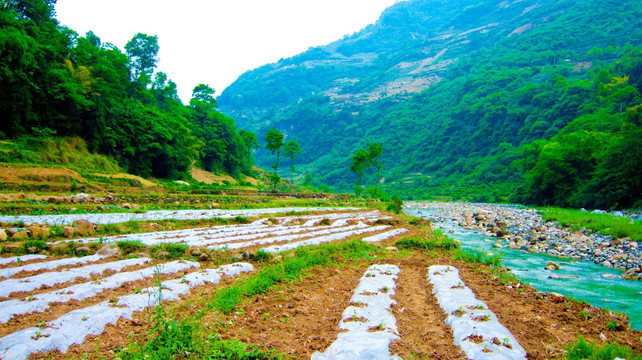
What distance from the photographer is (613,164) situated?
3053 centimetres

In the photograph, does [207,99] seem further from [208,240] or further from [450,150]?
[450,150]

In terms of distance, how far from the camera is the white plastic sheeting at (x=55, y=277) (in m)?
6.42

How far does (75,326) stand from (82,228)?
9.48 m

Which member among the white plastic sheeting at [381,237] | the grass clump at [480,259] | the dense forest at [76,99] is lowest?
the white plastic sheeting at [381,237]

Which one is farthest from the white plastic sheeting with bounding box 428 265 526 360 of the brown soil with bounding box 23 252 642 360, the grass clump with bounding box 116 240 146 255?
the grass clump with bounding box 116 240 146 255

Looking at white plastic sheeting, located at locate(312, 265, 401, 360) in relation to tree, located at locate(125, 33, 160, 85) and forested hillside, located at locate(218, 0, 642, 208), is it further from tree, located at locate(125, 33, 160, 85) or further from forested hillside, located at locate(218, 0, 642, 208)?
tree, located at locate(125, 33, 160, 85)

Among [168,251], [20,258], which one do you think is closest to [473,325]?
[168,251]

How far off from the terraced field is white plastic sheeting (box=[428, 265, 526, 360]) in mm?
25

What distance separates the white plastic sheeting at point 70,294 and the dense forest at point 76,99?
2998 cm

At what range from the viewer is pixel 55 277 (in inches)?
283

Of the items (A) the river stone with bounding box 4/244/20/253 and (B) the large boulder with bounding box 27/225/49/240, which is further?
(B) the large boulder with bounding box 27/225/49/240

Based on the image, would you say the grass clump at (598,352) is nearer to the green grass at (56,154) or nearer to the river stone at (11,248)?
the river stone at (11,248)

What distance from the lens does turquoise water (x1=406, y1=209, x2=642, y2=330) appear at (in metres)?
8.03

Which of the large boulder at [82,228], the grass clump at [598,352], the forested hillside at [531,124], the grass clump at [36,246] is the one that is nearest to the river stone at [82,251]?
the grass clump at [36,246]
